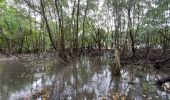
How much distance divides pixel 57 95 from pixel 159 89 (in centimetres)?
345

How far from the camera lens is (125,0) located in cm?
1845

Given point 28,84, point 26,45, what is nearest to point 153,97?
point 28,84

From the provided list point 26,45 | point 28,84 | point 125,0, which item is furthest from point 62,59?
point 26,45

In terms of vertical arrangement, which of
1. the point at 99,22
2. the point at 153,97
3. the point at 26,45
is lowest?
the point at 153,97

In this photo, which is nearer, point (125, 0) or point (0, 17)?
point (125, 0)

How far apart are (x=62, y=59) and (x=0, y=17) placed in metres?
13.6

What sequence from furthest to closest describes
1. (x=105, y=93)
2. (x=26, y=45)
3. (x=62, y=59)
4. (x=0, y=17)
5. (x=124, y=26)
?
(x=26, y=45), (x=124, y=26), (x=0, y=17), (x=62, y=59), (x=105, y=93)

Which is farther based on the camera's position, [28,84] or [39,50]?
[39,50]

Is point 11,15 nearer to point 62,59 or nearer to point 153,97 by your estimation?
point 62,59

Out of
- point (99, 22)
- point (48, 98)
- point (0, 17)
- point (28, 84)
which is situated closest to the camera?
point (48, 98)

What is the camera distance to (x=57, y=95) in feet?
21.0

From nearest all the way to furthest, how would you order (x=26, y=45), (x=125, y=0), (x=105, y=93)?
(x=105, y=93)
(x=125, y=0)
(x=26, y=45)

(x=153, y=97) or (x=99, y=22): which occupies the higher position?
(x=99, y=22)

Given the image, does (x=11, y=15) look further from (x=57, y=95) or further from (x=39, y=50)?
(x=57, y=95)
